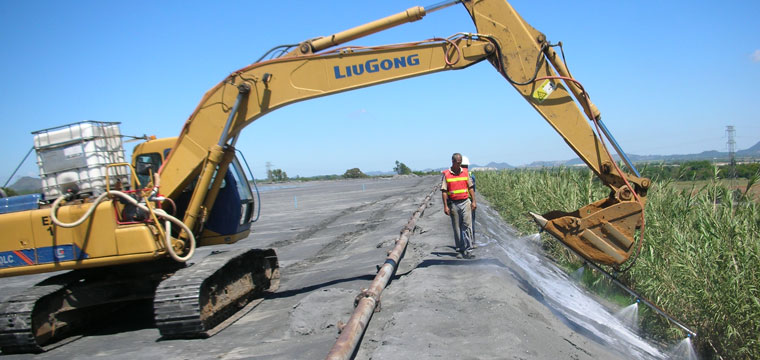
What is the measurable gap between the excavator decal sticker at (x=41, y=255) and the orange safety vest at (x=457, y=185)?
5358 millimetres

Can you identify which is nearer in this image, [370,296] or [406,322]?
[406,322]

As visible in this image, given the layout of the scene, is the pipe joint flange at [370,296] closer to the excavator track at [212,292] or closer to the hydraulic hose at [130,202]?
the excavator track at [212,292]

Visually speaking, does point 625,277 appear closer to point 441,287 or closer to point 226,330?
point 441,287

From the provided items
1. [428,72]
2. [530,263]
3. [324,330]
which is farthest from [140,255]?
[530,263]

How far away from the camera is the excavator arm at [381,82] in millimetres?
6469

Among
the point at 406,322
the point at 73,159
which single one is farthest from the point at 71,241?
the point at 406,322

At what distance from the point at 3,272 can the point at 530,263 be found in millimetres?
8081

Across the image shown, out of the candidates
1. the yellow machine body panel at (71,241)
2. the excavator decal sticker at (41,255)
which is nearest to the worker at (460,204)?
the yellow machine body panel at (71,241)

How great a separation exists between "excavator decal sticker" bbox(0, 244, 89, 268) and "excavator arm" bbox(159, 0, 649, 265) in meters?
1.24

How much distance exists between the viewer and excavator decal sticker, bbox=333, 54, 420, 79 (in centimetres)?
681

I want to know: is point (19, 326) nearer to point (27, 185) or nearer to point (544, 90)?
point (27, 185)

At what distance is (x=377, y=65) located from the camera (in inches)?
268

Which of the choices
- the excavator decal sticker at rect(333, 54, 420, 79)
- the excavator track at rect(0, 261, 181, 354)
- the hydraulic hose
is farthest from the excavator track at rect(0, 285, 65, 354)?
the excavator decal sticker at rect(333, 54, 420, 79)

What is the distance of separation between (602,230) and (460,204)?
9.96ft
